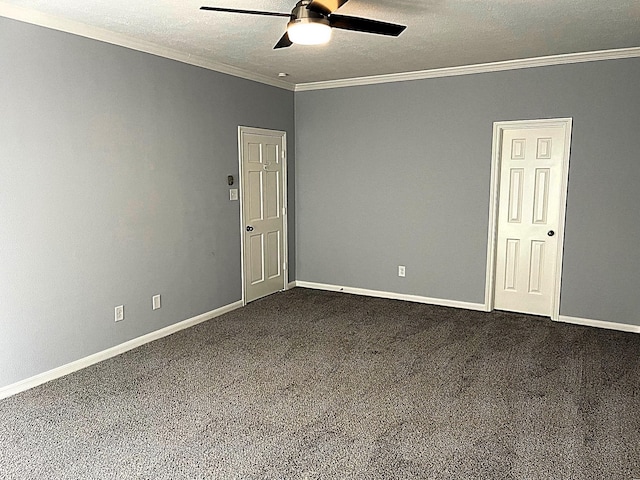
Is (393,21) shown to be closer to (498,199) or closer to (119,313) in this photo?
(498,199)

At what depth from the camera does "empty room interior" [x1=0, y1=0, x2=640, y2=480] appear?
288 centimetres

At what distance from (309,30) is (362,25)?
33 cm

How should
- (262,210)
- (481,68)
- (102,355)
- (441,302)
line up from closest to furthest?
(102,355)
(481,68)
(441,302)
(262,210)

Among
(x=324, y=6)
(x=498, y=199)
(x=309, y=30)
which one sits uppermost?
(x=324, y=6)

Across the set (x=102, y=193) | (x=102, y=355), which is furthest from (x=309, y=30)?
(x=102, y=355)

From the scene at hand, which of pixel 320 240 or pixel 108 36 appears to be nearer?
pixel 108 36

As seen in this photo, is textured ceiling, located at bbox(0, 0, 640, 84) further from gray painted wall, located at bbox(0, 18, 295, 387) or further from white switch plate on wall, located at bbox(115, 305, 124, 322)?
white switch plate on wall, located at bbox(115, 305, 124, 322)

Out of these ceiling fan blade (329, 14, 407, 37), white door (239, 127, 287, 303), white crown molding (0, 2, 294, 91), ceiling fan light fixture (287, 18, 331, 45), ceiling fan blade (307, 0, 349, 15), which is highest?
white crown molding (0, 2, 294, 91)

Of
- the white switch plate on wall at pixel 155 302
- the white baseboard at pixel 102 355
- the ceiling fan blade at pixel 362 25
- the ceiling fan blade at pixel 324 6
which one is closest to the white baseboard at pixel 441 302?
the white baseboard at pixel 102 355

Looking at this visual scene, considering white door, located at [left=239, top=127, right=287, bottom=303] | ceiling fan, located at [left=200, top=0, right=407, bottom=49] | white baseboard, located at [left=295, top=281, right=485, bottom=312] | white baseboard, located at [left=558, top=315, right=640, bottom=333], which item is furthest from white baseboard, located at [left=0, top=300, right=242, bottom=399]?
white baseboard, located at [left=558, top=315, right=640, bottom=333]

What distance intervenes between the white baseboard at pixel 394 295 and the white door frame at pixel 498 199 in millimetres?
209

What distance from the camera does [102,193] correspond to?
3.90 m

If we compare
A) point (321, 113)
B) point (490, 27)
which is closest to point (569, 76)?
point (490, 27)

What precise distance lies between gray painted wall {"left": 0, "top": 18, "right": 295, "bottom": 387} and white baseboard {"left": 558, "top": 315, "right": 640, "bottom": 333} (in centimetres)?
346
